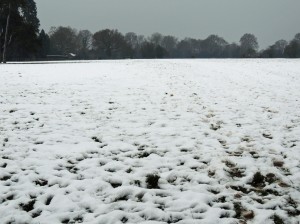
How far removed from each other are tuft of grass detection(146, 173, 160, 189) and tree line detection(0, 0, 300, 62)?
3714 cm

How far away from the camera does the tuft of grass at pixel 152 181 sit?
167 inches

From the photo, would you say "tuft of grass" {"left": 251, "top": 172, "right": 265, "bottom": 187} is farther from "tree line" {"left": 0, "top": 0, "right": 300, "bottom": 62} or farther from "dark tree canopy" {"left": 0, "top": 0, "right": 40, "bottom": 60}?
"dark tree canopy" {"left": 0, "top": 0, "right": 40, "bottom": 60}

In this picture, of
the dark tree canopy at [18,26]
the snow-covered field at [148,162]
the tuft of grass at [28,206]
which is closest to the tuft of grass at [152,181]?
the snow-covered field at [148,162]

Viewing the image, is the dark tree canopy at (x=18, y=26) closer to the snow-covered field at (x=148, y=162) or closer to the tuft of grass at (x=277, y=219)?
the snow-covered field at (x=148, y=162)

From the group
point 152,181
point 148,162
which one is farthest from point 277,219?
point 148,162

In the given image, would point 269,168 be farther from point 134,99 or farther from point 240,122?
point 134,99

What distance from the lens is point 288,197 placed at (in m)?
3.88

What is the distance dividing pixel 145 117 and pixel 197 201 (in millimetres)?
4333

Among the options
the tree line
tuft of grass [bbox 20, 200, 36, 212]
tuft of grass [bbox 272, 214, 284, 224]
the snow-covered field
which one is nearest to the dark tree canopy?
the tree line

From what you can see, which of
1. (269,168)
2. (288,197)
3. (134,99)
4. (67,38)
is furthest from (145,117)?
(67,38)

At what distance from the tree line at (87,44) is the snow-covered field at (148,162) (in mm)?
33874

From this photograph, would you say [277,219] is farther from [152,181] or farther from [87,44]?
[87,44]

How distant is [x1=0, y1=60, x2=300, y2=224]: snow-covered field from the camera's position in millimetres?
3605

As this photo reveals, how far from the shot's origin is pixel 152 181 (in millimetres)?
4344
